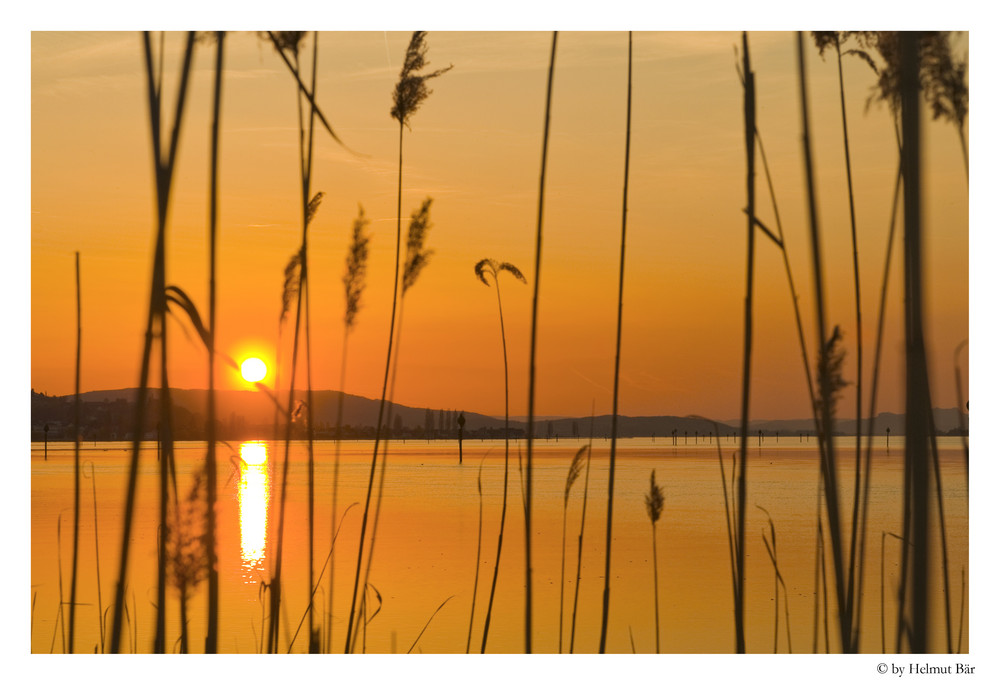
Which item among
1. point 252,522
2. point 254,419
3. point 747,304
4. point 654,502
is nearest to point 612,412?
point 654,502

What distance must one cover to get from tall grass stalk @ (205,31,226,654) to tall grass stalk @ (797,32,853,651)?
1467 mm

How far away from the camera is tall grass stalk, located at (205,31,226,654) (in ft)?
6.63

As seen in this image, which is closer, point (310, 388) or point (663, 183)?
point (310, 388)

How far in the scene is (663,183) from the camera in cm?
346

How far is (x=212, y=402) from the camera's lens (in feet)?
7.30

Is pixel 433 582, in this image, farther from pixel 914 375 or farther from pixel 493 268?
pixel 914 375

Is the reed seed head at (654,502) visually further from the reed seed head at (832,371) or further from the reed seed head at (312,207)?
the reed seed head at (312,207)

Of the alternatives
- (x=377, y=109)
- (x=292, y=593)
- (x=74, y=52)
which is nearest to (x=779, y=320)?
(x=377, y=109)

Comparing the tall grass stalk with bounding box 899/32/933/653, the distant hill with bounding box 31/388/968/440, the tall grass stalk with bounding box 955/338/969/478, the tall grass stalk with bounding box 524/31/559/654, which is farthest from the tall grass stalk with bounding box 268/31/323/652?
the tall grass stalk with bounding box 955/338/969/478

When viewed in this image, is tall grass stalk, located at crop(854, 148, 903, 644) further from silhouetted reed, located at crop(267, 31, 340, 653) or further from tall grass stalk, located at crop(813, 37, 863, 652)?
silhouetted reed, located at crop(267, 31, 340, 653)

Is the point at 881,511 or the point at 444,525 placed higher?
the point at 881,511

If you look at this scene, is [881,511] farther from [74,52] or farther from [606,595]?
[74,52]

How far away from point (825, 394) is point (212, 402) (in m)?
1.57
